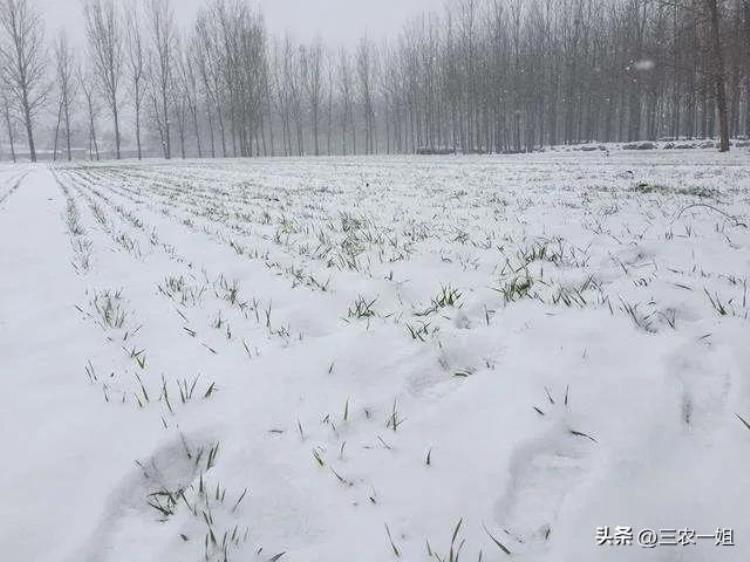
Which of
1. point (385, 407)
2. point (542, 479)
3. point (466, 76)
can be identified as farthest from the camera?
point (466, 76)

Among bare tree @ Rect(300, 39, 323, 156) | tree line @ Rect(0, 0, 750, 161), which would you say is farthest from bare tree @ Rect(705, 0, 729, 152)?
bare tree @ Rect(300, 39, 323, 156)

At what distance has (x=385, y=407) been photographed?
1667mm

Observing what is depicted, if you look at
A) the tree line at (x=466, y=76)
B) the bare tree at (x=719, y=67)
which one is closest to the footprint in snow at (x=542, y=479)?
the bare tree at (x=719, y=67)

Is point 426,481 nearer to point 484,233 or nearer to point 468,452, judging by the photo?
point 468,452

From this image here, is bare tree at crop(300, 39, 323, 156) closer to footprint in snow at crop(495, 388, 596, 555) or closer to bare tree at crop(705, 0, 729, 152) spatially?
bare tree at crop(705, 0, 729, 152)

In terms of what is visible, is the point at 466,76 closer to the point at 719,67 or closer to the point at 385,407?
the point at 719,67

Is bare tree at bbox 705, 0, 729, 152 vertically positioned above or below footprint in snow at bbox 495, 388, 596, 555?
above

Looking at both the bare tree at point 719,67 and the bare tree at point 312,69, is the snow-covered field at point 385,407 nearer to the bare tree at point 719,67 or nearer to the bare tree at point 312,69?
the bare tree at point 719,67

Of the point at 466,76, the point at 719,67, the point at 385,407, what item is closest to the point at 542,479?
the point at 385,407

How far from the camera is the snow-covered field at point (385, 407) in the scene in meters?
1.16

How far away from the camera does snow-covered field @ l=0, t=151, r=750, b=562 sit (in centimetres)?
116

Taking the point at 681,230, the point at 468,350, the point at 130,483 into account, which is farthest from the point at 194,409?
the point at 681,230

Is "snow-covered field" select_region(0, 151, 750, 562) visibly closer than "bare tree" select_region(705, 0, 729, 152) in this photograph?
Yes

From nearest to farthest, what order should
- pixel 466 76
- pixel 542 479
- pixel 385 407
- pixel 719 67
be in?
pixel 542 479 < pixel 385 407 < pixel 719 67 < pixel 466 76
